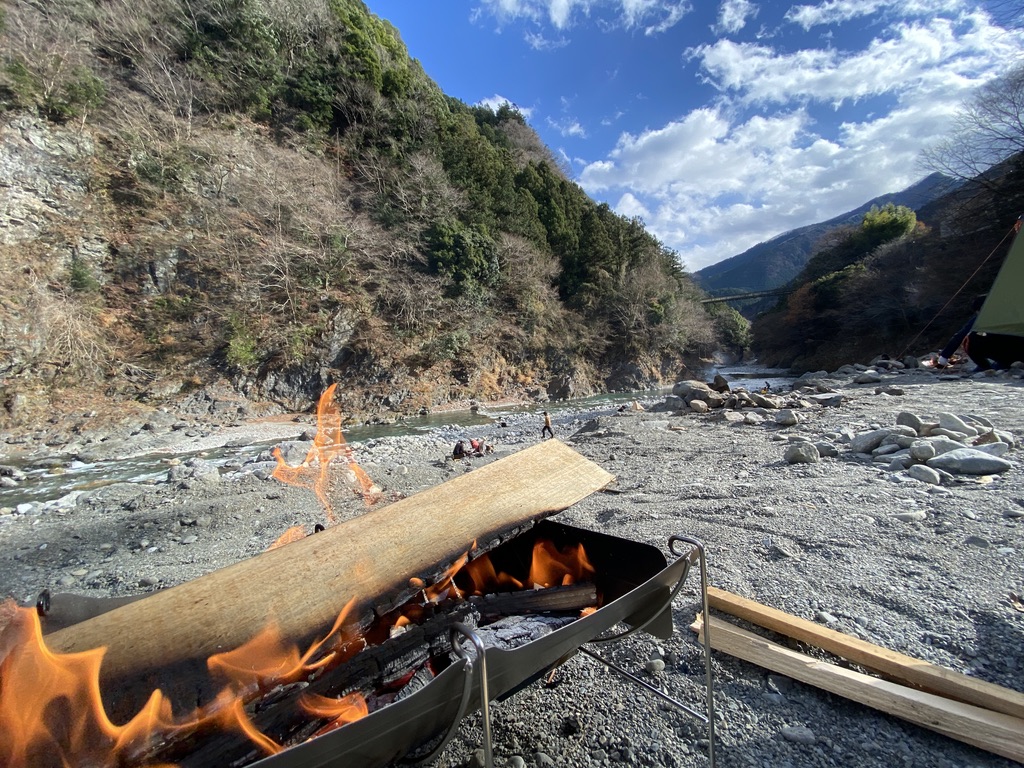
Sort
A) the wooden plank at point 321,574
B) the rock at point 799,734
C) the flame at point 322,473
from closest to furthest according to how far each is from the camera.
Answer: the wooden plank at point 321,574
the rock at point 799,734
the flame at point 322,473

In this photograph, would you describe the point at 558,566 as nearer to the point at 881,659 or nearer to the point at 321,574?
the point at 321,574

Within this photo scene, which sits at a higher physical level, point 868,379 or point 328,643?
point 328,643

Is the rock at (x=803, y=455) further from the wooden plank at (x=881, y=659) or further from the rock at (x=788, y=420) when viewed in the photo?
the wooden plank at (x=881, y=659)

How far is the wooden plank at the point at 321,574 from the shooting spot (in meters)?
1.11

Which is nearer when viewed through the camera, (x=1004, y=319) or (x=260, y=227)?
(x=1004, y=319)

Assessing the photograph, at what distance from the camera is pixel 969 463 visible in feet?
12.2

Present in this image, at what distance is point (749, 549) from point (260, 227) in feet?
62.7

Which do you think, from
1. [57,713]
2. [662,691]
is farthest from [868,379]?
[57,713]

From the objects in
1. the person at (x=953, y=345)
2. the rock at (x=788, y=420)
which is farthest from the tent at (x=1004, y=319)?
the rock at (x=788, y=420)

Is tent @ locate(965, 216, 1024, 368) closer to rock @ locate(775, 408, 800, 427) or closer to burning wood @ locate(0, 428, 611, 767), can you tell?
rock @ locate(775, 408, 800, 427)

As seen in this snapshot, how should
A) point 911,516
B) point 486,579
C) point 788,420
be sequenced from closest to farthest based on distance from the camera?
point 486,579
point 911,516
point 788,420

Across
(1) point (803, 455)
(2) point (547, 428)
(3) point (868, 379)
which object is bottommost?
(3) point (868, 379)

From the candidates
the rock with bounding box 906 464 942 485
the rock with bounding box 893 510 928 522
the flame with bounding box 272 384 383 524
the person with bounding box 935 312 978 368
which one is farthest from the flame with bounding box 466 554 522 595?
the person with bounding box 935 312 978 368

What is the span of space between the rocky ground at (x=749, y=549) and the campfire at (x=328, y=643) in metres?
0.37
